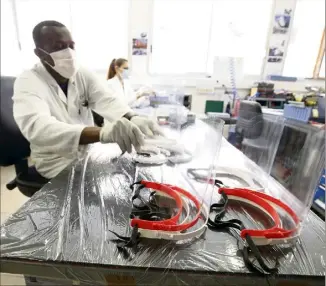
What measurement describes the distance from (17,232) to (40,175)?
68 centimetres

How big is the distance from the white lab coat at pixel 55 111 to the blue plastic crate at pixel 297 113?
1.38m

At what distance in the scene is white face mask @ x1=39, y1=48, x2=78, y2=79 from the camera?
0.96m

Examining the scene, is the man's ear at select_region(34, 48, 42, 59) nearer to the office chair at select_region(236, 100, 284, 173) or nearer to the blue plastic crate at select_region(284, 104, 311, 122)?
the office chair at select_region(236, 100, 284, 173)

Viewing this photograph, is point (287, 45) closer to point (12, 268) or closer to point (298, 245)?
point (298, 245)

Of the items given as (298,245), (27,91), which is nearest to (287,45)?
(298,245)

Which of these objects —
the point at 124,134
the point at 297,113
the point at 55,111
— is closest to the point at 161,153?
the point at 124,134

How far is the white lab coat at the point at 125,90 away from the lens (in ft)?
7.37

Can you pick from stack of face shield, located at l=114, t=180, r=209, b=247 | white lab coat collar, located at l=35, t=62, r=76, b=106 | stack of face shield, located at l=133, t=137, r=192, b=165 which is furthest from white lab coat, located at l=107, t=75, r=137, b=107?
stack of face shield, located at l=114, t=180, r=209, b=247

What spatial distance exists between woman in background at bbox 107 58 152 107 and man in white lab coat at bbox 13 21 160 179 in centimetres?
95

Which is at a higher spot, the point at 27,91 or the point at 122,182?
the point at 27,91

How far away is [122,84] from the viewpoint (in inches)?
93.6

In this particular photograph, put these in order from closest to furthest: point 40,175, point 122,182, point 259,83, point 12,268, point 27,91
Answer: point 12,268 < point 122,182 < point 27,91 < point 40,175 < point 259,83

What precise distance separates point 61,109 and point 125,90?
1.43 meters

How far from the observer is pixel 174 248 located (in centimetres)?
45
